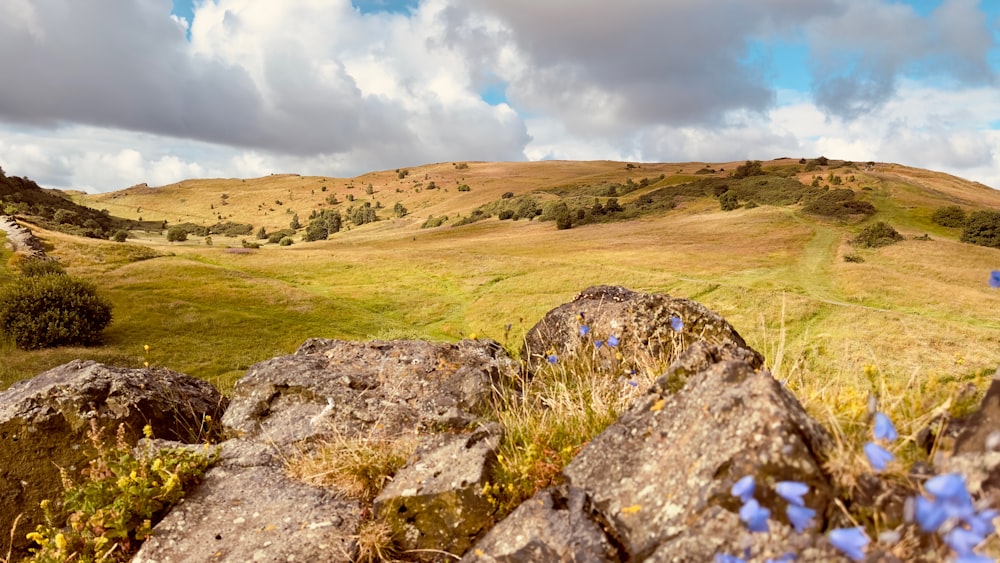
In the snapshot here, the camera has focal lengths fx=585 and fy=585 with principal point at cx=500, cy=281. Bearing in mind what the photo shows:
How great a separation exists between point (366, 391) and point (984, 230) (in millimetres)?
54721

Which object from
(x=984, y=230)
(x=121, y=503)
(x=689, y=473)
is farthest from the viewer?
(x=984, y=230)

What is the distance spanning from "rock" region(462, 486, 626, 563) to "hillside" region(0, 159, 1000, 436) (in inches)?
64.6

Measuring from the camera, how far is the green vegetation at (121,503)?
195 inches

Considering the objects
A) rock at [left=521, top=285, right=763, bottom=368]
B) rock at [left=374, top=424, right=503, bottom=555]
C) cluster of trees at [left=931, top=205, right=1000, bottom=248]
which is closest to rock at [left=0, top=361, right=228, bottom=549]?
rock at [left=374, top=424, right=503, bottom=555]

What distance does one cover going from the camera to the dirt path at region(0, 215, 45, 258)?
32.2 m

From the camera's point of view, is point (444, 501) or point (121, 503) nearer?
point (444, 501)

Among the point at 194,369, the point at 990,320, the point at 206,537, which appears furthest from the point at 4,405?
the point at 990,320

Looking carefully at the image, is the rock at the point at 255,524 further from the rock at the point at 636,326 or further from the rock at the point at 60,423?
the rock at the point at 636,326

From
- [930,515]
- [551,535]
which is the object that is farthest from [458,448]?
[930,515]

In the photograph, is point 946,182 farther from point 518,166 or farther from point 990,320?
point 518,166

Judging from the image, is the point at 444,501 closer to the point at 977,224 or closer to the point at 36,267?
the point at 36,267

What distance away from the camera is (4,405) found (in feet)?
22.7

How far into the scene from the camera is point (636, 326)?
8258 mm

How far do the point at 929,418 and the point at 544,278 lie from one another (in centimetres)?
3310
